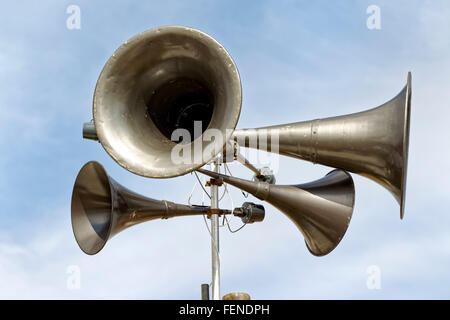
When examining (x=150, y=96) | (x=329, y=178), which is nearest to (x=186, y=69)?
(x=150, y=96)

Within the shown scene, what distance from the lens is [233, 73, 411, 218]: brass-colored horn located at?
5.23 m

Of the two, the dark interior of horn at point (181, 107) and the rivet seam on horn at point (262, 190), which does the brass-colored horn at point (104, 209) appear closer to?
the rivet seam on horn at point (262, 190)

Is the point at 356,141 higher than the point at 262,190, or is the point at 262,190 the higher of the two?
the point at 356,141

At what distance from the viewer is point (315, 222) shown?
5.89 meters

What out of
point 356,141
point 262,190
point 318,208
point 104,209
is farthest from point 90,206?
point 356,141

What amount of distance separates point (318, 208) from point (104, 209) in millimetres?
2176

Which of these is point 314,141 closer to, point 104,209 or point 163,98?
point 163,98

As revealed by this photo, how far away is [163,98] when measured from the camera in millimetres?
5676

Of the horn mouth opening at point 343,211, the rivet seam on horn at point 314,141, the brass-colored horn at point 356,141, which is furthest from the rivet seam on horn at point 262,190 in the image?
the horn mouth opening at point 343,211
